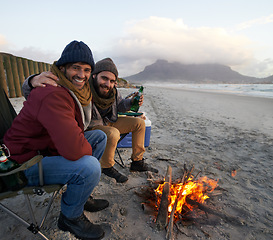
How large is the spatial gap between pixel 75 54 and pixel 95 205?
6.15 ft

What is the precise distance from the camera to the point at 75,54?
1.85 m

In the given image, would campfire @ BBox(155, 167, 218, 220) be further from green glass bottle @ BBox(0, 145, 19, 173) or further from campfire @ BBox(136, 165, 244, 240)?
green glass bottle @ BBox(0, 145, 19, 173)

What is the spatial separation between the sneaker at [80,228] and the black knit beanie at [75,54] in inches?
65.4

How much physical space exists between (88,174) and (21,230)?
110 cm

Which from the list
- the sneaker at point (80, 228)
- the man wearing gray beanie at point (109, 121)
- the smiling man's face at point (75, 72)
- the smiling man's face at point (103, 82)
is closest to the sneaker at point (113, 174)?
the man wearing gray beanie at point (109, 121)

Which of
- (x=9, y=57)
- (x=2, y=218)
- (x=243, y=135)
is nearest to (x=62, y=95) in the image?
(x=2, y=218)

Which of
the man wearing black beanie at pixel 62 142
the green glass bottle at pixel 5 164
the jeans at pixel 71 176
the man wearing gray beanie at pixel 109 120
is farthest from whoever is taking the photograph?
the man wearing gray beanie at pixel 109 120

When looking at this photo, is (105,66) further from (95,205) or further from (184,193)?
(184,193)

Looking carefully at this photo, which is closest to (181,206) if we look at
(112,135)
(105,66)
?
(112,135)

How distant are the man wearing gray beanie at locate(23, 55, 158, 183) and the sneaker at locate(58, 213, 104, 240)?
103 cm

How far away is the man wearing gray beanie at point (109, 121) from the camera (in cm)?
273

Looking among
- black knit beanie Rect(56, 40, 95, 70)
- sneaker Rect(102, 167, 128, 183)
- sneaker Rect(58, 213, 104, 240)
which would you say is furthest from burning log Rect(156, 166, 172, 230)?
black knit beanie Rect(56, 40, 95, 70)

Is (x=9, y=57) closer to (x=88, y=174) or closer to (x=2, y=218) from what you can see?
(x=2, y=218)

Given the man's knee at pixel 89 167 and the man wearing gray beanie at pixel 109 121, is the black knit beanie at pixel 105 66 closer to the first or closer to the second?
the man wearing gray beanie at pixel 109 121
